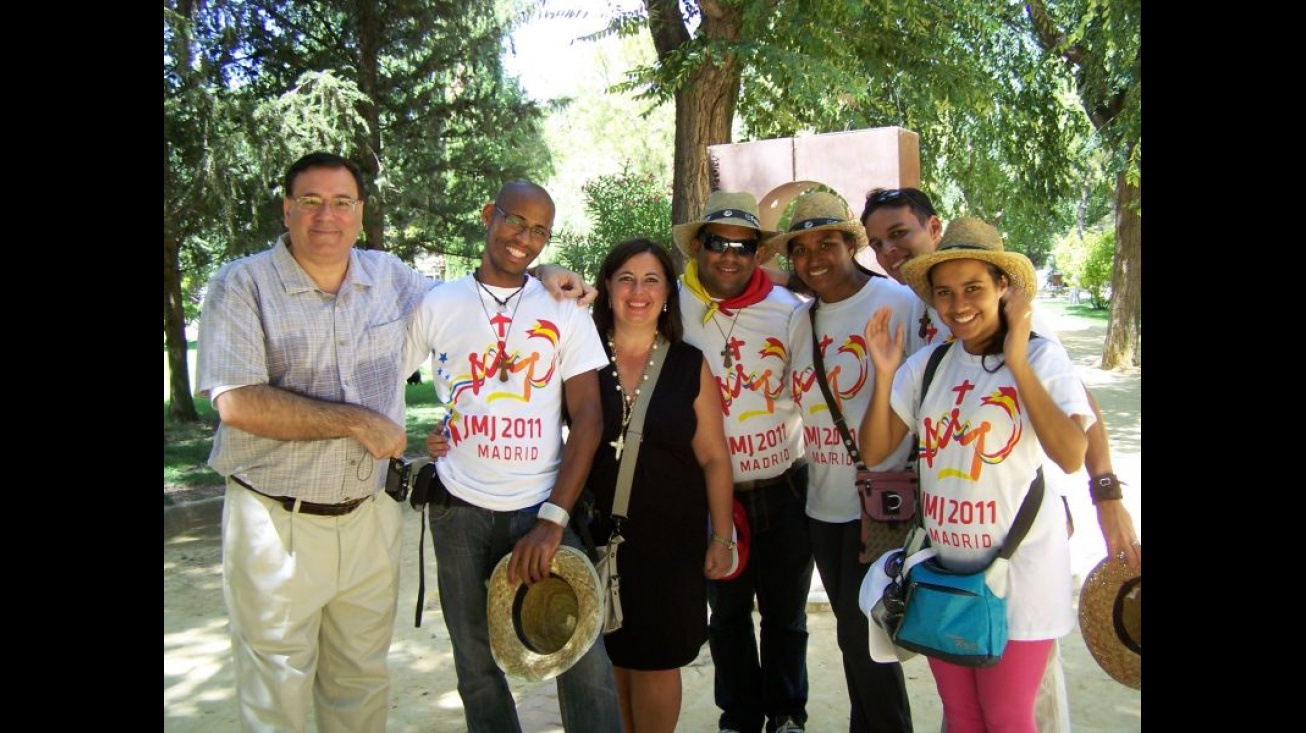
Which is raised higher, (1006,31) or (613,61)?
(613,61)

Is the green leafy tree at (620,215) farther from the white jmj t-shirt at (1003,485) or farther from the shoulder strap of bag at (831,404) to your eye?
the white jmj t-shirt at (1003,485)

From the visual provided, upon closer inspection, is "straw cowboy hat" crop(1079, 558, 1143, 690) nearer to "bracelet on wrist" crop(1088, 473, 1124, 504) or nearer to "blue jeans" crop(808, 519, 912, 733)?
"bracelet on wrist" crop(1088, 473, 1124, 504)

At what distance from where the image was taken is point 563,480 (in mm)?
3154

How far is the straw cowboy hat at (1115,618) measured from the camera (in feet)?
8.91

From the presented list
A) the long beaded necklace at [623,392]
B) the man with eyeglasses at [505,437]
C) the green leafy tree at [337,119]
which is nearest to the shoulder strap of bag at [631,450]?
the long beaded necklace at [623,392]

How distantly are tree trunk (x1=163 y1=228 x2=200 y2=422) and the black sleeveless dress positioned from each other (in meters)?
9.39

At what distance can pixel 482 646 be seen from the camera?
10.6 ft

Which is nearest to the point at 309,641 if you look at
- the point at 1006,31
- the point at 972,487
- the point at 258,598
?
the point at 258,598

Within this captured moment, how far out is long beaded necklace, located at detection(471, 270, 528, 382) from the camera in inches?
126

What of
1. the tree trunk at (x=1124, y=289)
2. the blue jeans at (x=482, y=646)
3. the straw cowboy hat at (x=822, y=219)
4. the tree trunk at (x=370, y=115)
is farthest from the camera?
the tree trunk at (x=1124, y=289)

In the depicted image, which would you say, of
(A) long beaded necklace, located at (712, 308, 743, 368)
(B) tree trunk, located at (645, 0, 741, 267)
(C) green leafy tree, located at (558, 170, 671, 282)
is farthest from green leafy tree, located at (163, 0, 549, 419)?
(A) long beaded necklace, located at (712, 308, 743, 368)
